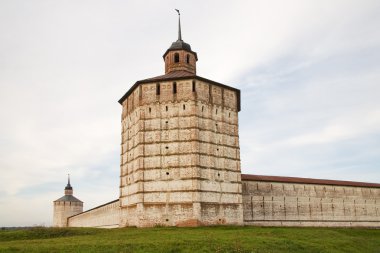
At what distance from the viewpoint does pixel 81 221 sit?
58562mm

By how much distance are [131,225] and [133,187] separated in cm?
320

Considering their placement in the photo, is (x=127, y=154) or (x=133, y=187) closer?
(x=133, y=187)

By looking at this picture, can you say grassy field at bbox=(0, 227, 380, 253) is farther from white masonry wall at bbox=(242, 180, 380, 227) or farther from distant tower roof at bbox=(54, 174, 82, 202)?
distant tower roof at bbox=(54, 174, 82, 202)

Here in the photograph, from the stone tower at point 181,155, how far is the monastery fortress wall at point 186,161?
0.08m

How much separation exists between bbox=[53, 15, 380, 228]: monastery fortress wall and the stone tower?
8cm

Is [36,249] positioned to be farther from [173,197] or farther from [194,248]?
[173,197]

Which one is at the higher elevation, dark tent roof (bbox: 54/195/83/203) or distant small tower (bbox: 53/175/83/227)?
dark tent roof (bbox: 54/195/83/203)

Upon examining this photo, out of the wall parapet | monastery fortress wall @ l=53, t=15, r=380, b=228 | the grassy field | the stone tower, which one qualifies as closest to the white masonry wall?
monastery fortress wall @ l=53, t=15, r=380, b=228

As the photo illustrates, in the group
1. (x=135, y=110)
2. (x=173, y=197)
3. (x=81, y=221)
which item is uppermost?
(x=135, y=110)

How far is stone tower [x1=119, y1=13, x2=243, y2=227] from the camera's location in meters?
31.0

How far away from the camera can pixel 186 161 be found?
31.8 meters

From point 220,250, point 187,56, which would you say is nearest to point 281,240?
point 220,250

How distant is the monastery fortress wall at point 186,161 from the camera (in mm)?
31125

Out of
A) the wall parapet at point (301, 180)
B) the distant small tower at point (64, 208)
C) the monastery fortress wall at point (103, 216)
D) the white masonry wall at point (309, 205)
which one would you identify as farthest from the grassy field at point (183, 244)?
the distant small tower at point (64, 208)
